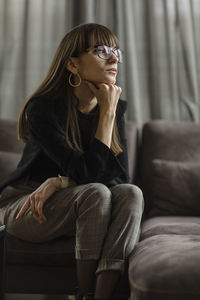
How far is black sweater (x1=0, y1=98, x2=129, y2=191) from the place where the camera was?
1.49 meters

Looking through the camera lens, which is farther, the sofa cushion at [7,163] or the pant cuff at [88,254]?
the sofa cushion at [7,163]

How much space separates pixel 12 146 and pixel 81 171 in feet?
2.64

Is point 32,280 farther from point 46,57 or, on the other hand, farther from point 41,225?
point 46,57

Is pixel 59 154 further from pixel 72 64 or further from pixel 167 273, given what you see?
pixel 167 273

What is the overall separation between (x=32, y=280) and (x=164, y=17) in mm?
1790

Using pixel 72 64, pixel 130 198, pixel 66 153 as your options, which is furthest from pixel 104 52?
pixel 130 198

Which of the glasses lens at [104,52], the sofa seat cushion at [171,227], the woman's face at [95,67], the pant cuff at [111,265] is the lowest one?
the pant cuff at [111,265]

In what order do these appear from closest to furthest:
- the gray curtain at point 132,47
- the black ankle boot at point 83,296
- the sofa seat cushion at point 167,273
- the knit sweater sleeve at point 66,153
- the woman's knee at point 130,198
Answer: the sofa seat cushion at point 167,273, the black ankle boot at point 83,296, the woman's knee at point 130,198, the knit sweater sleeve at point 66,153, the gray curtain at point 132,47

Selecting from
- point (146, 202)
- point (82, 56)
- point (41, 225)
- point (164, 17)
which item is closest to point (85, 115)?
point (82, 56)

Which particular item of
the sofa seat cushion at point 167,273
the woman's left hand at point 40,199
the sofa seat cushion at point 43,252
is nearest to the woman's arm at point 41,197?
the woman's left hand at point 40,199

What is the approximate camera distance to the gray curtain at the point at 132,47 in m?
2.56

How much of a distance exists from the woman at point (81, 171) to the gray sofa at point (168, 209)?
0.12 m

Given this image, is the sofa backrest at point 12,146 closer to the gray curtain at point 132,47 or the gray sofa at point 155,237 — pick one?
the gray sofa at point 155,237

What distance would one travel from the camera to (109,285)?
4.22 ft
